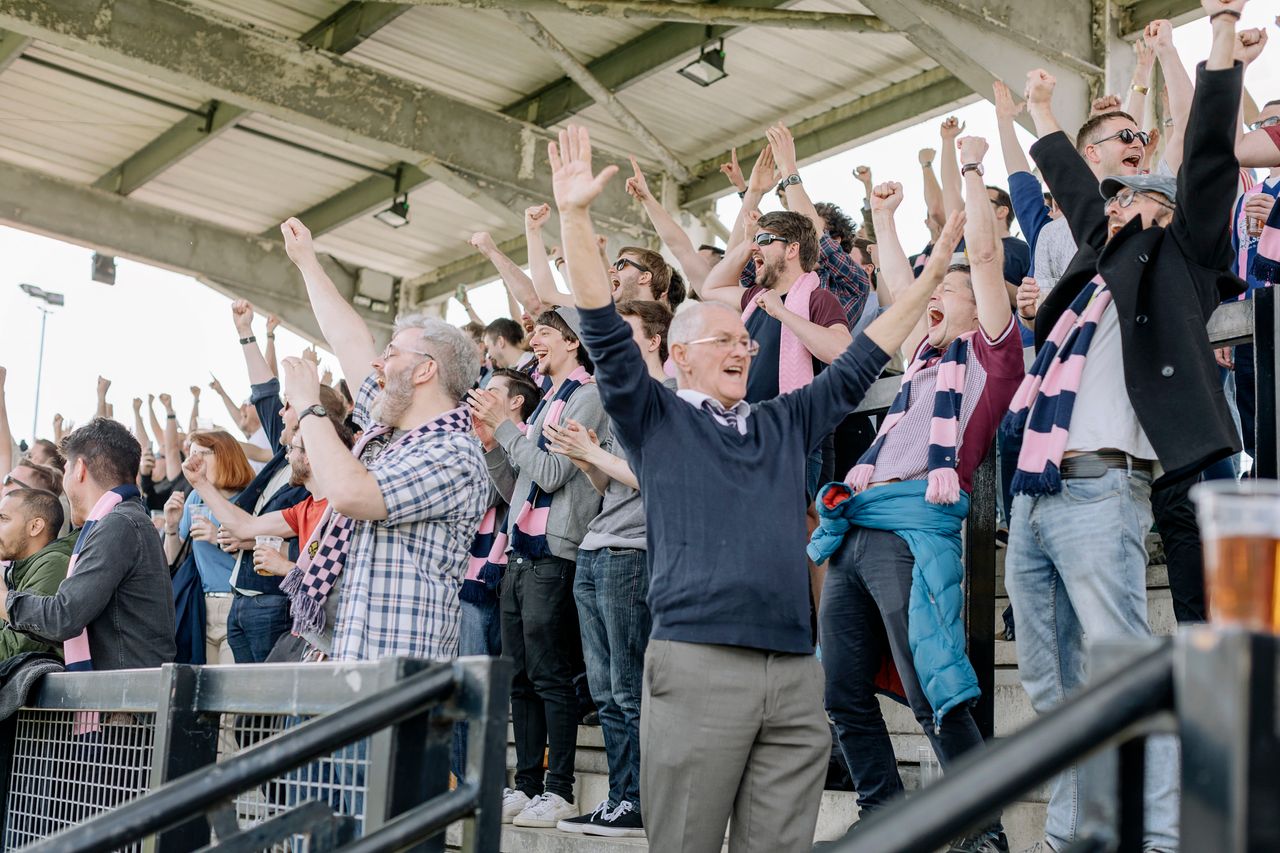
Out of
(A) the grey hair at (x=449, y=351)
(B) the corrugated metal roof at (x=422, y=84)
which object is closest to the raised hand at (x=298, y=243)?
(A) the grey hair at (x=449, y=351)

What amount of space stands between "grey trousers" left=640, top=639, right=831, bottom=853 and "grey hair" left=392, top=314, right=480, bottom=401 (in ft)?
3.85

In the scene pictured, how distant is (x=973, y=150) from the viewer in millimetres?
4230

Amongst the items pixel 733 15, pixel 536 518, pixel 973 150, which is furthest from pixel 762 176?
pixel 733 15

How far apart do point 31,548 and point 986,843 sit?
353cm

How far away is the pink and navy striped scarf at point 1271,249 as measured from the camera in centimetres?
391

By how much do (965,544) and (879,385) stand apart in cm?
86

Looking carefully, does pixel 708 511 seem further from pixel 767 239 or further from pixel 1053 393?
pixel 767 239

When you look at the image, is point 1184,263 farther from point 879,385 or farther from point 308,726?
point 308,726

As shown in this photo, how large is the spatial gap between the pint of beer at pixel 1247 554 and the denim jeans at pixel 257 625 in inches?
184

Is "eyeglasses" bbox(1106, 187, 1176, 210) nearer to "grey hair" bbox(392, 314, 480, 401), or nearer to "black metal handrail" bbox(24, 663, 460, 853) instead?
"grey hair" bbox(392, 314, 480, 401)

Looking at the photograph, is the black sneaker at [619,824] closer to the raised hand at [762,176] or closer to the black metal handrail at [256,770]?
the black metal handrail at [256,770]

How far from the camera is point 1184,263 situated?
3.41m

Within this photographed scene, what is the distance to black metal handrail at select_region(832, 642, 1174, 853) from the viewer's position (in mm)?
1180

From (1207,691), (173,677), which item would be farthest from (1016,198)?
(1207,691)
